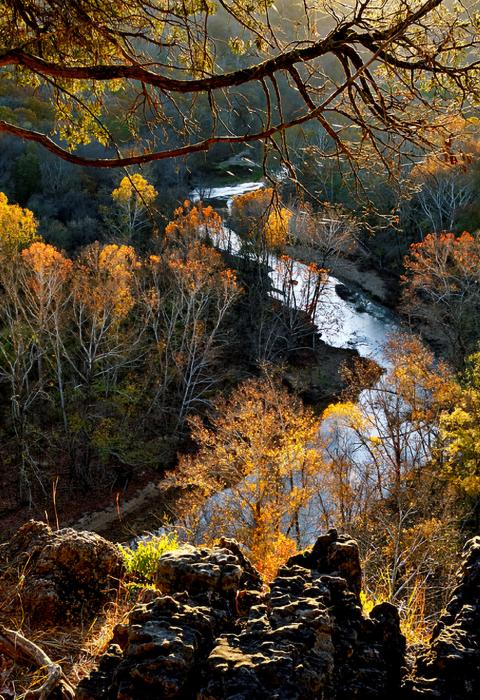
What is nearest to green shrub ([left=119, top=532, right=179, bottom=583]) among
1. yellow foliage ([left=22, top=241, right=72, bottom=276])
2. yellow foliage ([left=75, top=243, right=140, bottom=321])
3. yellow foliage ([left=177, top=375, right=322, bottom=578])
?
yellow foliage ([left=177, top=375, right=322, bottom=578])

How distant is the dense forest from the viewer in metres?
4.46

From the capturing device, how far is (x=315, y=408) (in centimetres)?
2855

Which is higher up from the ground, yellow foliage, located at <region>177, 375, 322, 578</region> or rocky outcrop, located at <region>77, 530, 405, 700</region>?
yellow foliage, located at <region>177, 375, 322, 578</region>

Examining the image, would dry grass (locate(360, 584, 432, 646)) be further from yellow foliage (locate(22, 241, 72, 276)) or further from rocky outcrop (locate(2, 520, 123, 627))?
yellow foliage (locate(22, 241, 72, 276))

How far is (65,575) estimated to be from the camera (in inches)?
153

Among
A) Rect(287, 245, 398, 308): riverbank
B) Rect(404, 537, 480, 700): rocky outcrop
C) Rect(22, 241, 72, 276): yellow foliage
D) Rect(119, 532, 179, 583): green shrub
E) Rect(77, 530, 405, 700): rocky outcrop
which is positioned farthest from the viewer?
Rect(287, 245, 398, 308): riverbank

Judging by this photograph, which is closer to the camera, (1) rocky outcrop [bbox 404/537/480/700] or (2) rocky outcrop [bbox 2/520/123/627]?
(1) rocky outcrop [bbox 404/537/480/700]

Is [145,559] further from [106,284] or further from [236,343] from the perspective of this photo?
[236,343]

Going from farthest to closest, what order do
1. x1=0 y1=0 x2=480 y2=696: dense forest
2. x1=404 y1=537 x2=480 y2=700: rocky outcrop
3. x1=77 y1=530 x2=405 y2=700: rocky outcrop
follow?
1. x1=0 y1=0 x2=480 y2=696: dense forest
2. x1=404 y1=537 x2=480 y2=700: rocky outcrop
3. x1=77 y1=530 x2=405 y2=700: rocky outcrop

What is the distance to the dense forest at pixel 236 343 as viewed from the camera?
4457mm

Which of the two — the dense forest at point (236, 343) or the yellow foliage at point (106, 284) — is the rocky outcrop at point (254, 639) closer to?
the dense forest at point (236, 343)

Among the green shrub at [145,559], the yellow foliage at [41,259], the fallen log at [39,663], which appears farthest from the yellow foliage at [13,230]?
the fallen log at [39,663]

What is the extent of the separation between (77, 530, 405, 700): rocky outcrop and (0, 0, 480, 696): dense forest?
992mm

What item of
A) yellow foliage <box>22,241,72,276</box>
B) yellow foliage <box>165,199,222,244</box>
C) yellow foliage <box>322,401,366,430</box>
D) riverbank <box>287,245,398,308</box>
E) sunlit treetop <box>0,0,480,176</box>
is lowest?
sunlit treetop <box>0,0,480,176</box>
